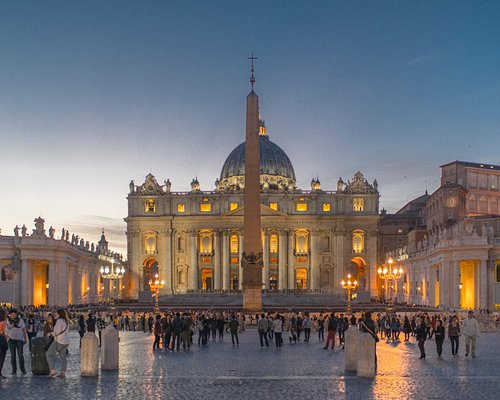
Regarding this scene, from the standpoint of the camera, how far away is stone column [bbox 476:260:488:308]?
2152 inches

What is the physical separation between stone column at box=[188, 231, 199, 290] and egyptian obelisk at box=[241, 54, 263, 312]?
65.6 metres

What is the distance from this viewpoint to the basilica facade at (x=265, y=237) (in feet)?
348

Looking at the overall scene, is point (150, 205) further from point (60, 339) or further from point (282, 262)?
point (60, 339)

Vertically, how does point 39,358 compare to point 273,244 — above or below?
below

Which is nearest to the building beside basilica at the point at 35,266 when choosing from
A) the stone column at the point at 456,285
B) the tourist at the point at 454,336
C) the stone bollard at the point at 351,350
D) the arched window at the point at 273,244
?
the stone column at the point at 456,285

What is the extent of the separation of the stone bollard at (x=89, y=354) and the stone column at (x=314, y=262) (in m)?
89.2

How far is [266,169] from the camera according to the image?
120312mm

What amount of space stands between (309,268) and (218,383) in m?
91.2

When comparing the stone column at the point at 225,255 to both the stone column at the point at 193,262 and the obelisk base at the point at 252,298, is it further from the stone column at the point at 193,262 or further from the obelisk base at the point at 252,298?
the obelisk base at the point at 252,298

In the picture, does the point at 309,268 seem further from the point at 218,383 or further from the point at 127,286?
the point at 218,383

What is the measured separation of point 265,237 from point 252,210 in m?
68.0

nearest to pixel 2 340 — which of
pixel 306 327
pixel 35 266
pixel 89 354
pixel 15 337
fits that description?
pixel 15 337

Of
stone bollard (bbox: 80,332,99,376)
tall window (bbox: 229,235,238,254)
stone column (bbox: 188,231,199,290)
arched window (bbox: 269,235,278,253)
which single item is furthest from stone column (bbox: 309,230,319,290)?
stone bollard (bbox: 80,332,99,376)

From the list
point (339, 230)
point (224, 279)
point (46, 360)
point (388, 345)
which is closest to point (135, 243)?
point (224, 279)
